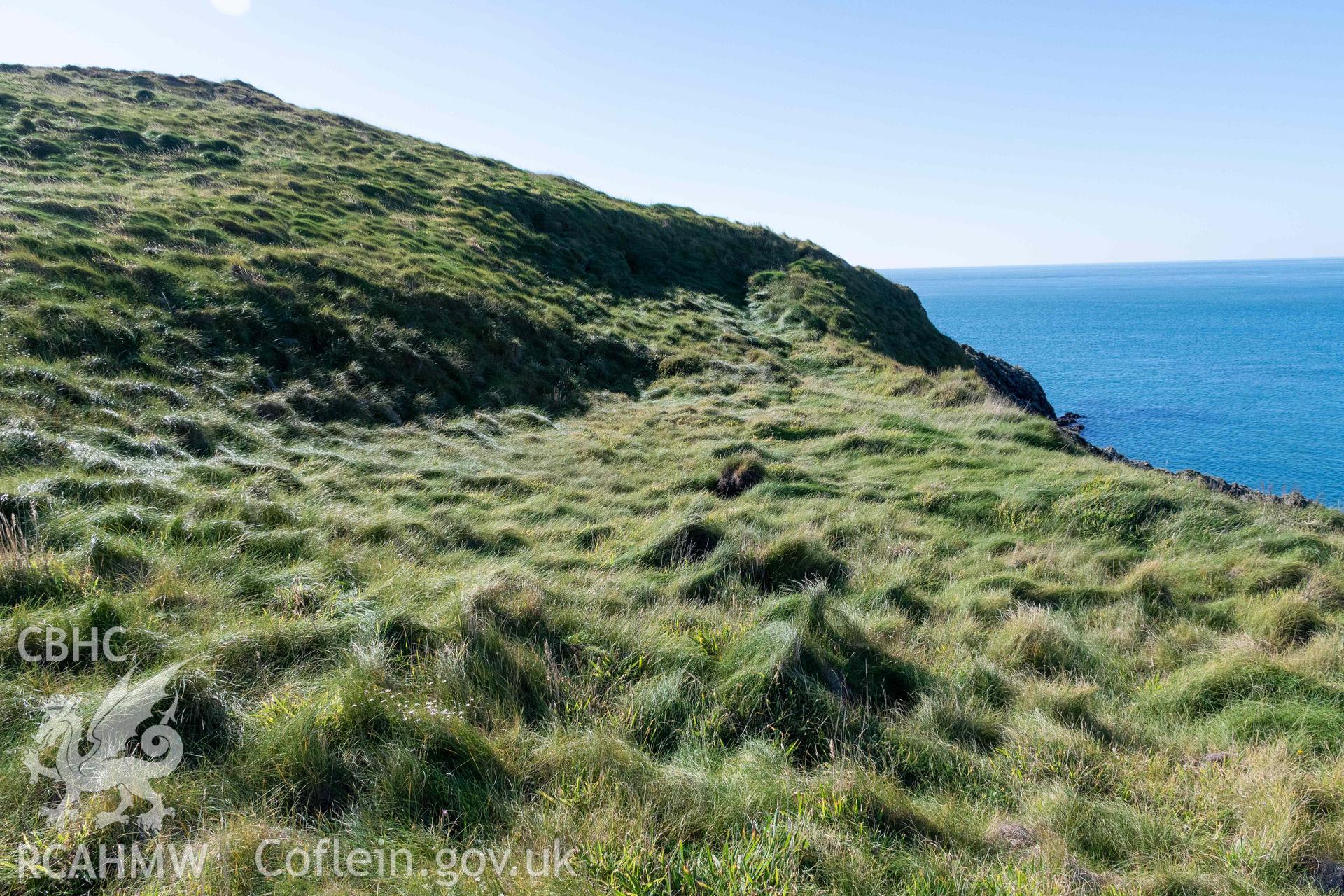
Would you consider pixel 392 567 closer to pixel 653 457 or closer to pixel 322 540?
pixel 322 540

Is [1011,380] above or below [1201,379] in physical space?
below

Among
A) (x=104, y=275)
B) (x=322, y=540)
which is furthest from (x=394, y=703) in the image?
(x=104, y=275)

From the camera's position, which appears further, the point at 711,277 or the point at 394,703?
the point at 711,277

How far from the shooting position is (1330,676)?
210 inches

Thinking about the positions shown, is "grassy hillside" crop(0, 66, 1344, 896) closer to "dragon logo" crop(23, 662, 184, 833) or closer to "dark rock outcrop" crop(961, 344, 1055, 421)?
"dragon logo" crop(23, 662, 184, 833)

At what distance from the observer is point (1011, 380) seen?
42688 millimetres

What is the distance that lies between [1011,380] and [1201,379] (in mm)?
33019

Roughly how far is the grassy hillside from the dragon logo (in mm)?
78

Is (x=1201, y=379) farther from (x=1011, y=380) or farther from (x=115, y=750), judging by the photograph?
(x=115, y=750)

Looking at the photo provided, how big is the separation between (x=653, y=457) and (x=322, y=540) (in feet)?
25.5

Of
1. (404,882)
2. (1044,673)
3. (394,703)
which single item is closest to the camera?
(404,882)

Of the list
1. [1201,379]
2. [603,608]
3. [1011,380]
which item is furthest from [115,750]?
[1201,379]

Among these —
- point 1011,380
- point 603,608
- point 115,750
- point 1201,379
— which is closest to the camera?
point 115,750

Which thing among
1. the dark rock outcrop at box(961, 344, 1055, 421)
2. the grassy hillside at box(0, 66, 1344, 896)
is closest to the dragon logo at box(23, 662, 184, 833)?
the grassy hillside at box(0, 66, 1344, 896)
